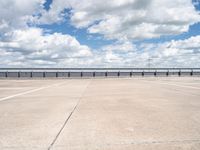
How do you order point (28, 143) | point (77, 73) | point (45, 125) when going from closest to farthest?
1. point (28, 143)
2. point (45, 125)
3. point (77, 73)

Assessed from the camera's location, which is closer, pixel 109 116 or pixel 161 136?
pixel 161 136

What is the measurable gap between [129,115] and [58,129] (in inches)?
99.4

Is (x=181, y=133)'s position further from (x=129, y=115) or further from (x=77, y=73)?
(x=77, y=73)

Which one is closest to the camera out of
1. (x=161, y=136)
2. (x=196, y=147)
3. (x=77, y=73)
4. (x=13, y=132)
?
(x=196, y=147)

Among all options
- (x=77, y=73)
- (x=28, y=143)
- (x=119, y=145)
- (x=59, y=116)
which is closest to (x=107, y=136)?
(x=119, y=145)

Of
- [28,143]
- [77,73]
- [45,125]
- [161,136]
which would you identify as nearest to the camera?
[28,143]

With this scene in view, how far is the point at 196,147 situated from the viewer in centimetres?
470

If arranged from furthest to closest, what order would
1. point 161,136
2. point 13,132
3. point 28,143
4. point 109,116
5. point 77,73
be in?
point 77,73, point 109,116, point 13,132, point 161,136, point 28,143

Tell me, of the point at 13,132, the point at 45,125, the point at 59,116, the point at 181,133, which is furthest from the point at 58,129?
the point at 181,133

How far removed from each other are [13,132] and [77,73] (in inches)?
1973

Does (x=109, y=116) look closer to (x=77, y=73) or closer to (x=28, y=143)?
(x=28, y=143)

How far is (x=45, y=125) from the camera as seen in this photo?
6562 mm

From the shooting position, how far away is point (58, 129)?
6121mm

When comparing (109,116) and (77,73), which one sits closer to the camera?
(109,116)
